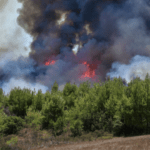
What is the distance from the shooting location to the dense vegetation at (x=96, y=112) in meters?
17.0

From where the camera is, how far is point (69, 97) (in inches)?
1203

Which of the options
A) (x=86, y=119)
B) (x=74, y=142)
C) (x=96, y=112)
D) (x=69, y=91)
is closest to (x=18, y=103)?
(x=69, y=91)

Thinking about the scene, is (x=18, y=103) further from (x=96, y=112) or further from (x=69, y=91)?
(x=96, y=112)

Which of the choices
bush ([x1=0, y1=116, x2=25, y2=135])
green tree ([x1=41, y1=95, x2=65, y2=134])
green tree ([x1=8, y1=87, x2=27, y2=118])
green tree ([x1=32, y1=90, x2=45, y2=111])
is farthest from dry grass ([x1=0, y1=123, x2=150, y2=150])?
green tree ([x1=32, y1=90, x2=45, y2=111])

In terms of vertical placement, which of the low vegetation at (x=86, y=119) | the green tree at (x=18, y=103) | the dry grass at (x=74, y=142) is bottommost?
the dry grass at (x=74, y=142)

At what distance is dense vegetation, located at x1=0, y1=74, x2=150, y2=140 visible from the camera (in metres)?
17.0

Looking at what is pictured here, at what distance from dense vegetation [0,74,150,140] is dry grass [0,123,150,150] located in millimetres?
1245

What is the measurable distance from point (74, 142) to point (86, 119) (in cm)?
592

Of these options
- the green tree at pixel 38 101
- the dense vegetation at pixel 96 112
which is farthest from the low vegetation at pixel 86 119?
the green tree at pixel 38 101

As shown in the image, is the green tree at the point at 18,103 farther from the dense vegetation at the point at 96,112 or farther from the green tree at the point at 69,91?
the green tree at the point at 69,91

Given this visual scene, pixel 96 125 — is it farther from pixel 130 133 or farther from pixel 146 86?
pixel 146 86

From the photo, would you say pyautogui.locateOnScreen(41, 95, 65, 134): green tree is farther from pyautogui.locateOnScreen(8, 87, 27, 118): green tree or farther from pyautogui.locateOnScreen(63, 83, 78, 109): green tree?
pyautogui.locateOnScreen(63, 83, 78, 109): green tree

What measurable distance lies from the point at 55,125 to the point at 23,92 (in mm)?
13322

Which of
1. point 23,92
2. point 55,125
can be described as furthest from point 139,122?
point 23,92
